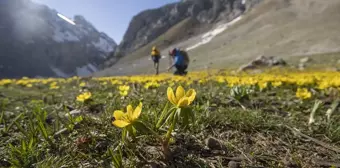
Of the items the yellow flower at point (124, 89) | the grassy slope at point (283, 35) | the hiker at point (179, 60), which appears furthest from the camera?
the grassy slope at point (283, 35)

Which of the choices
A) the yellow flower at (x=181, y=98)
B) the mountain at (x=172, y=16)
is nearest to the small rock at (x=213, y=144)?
the yellow flower at (x=181, y=98)

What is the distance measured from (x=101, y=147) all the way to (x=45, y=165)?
422 millimetres

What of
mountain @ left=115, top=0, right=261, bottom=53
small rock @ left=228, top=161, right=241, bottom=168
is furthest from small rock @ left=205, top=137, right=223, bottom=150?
mountain @ left=115, top=0, right=261, bottom=53

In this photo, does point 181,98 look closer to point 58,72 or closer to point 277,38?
point 277,38

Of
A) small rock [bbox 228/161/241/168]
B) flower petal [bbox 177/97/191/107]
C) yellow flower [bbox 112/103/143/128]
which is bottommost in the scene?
small rock [bbox 228/161/241/168]

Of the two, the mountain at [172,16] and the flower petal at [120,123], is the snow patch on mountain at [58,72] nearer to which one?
the mountain at [172,16]

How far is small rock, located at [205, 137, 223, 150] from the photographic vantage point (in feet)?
7.14

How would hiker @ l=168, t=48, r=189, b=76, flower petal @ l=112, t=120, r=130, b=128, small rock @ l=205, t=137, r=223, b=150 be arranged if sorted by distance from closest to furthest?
flower petal @ l=112, t=120, r=130, b=128 < small rock @ l=205, t=137, r=223, b=150 < hiker @ l=168, t=48, r=189, b=76

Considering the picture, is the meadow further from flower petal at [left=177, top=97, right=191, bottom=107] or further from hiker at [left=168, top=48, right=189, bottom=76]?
hiker at [left=168, top=48, right=189, bottom=76]

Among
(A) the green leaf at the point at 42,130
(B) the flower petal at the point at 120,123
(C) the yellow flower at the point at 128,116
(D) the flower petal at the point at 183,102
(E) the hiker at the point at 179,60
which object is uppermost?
(E) the hiker at the point at 179,60

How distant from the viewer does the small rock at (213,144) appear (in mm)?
2176

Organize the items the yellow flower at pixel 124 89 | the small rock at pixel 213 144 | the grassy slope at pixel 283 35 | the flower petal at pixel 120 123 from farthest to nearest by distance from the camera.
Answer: the grassy slope at pixel 283 35 < the yellow flower at pixel 124 89 < the small rock at pixel 213 144 < the flower petal at pixel 120 123

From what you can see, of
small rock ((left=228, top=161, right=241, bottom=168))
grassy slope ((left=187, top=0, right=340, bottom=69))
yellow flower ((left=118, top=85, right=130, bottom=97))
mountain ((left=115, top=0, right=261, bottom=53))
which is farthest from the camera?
mountain ((left=115, top=0, right=261, bottom=53))

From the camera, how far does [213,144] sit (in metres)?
2.19
